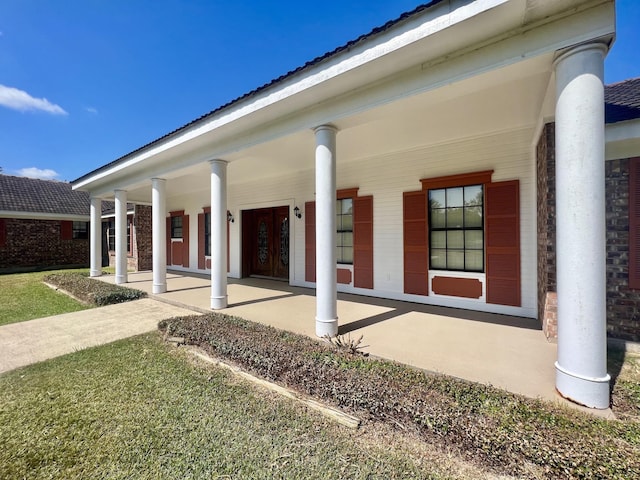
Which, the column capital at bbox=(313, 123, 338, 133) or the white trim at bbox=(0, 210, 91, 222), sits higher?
the column capital at bbox=(313, 123, 338, 133)

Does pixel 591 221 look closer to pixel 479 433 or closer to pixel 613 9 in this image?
pixel 613 9

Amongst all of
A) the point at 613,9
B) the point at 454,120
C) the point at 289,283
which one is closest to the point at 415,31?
the point at 613,9

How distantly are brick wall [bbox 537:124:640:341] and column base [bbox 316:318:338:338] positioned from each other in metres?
2.83

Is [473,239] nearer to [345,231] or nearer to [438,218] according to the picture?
[438,218]

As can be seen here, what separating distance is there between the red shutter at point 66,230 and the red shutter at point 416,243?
60.9ft

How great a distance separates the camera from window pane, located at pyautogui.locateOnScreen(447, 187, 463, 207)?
5.70 metres

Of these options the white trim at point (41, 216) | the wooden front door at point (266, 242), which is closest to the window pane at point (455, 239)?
the wooden front door at point (266, 242)

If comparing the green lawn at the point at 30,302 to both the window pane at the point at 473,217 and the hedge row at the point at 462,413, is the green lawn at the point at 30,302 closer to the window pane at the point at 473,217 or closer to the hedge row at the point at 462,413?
the hedge row at the point at 462,413

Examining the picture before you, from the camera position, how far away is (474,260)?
5527mm

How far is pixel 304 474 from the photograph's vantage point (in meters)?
1.88

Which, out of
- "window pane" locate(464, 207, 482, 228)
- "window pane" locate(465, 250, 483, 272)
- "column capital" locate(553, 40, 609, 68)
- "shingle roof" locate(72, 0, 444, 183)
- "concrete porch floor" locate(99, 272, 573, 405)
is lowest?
"concrete porch floor" locate(99, 272, 573, 405)

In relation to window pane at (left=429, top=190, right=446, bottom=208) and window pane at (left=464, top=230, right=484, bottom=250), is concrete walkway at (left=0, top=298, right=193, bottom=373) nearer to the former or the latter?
window pane at (left=429, top=190, right=446, bottom=208)

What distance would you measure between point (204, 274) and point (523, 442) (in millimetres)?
10888

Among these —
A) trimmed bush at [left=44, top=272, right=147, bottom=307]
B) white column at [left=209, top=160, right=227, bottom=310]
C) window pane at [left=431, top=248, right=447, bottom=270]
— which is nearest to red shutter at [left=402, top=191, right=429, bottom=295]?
window pane at [left=431, top=248, right=447, bottom=270]
